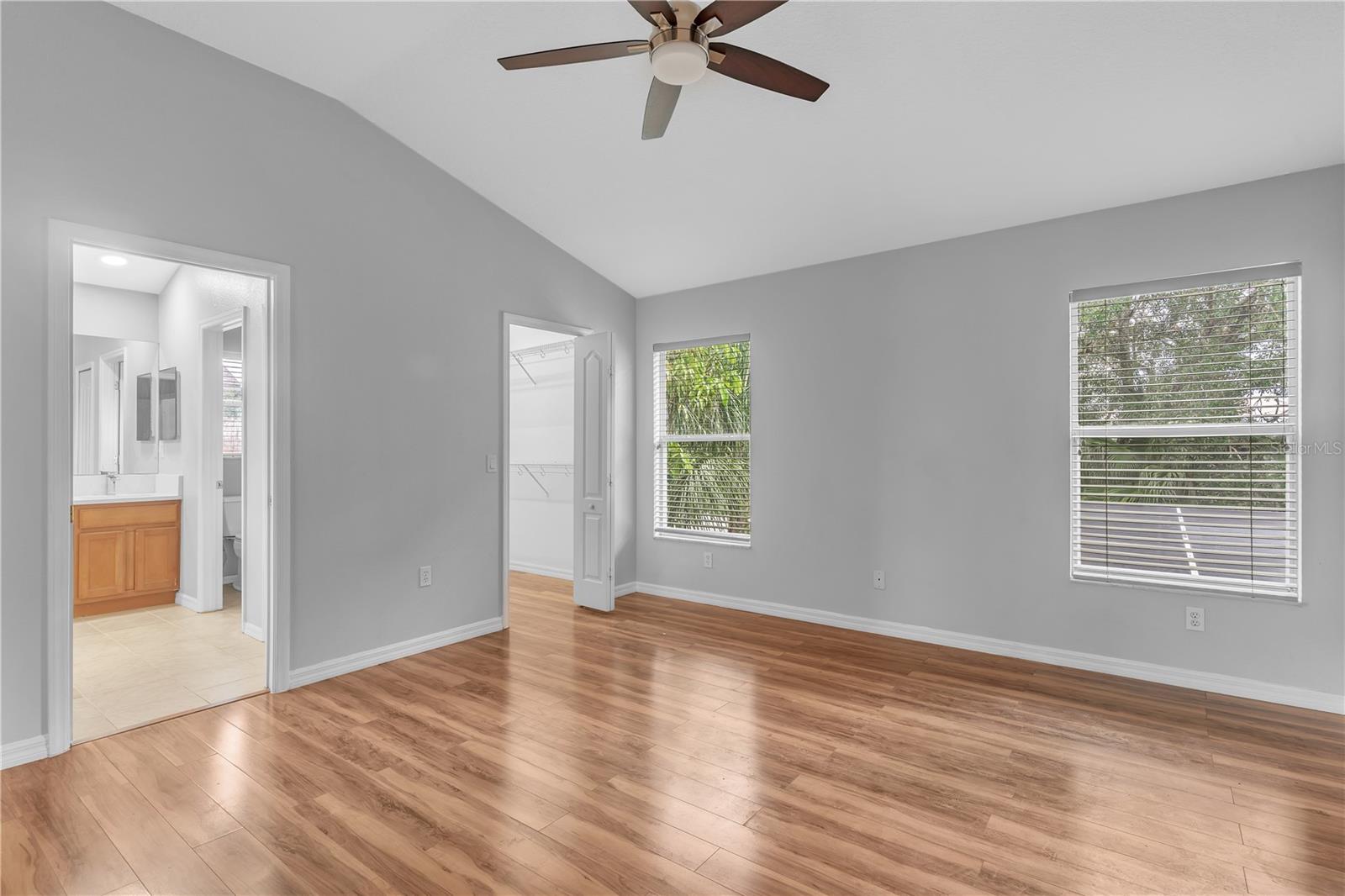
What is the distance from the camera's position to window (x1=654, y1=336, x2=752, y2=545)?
5.34 m

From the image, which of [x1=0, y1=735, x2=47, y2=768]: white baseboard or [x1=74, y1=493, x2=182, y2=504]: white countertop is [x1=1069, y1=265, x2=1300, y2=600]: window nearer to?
[x1=0, y1=735, x2=47, y2=768]: white baseboard

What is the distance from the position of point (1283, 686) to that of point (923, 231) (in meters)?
3.14

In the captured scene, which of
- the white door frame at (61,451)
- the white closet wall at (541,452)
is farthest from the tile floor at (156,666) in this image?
the white closet wall at (541,452)

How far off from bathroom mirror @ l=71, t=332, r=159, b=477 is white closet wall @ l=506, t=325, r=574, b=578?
313 cm

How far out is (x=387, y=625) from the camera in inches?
157

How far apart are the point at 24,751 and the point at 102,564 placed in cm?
288

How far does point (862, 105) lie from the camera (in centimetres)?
320

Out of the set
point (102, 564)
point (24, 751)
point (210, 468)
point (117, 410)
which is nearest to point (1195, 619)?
point (24, 751)

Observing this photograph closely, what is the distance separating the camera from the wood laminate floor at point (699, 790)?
199 cm

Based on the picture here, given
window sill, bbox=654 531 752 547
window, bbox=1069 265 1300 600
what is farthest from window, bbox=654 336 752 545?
window, bbox=1069 265 1300 600

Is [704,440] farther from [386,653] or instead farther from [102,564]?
[102,564]

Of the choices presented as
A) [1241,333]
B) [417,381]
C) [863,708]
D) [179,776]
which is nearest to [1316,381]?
[1241,333]

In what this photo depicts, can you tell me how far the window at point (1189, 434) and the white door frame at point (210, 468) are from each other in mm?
6041

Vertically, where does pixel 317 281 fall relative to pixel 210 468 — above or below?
above
